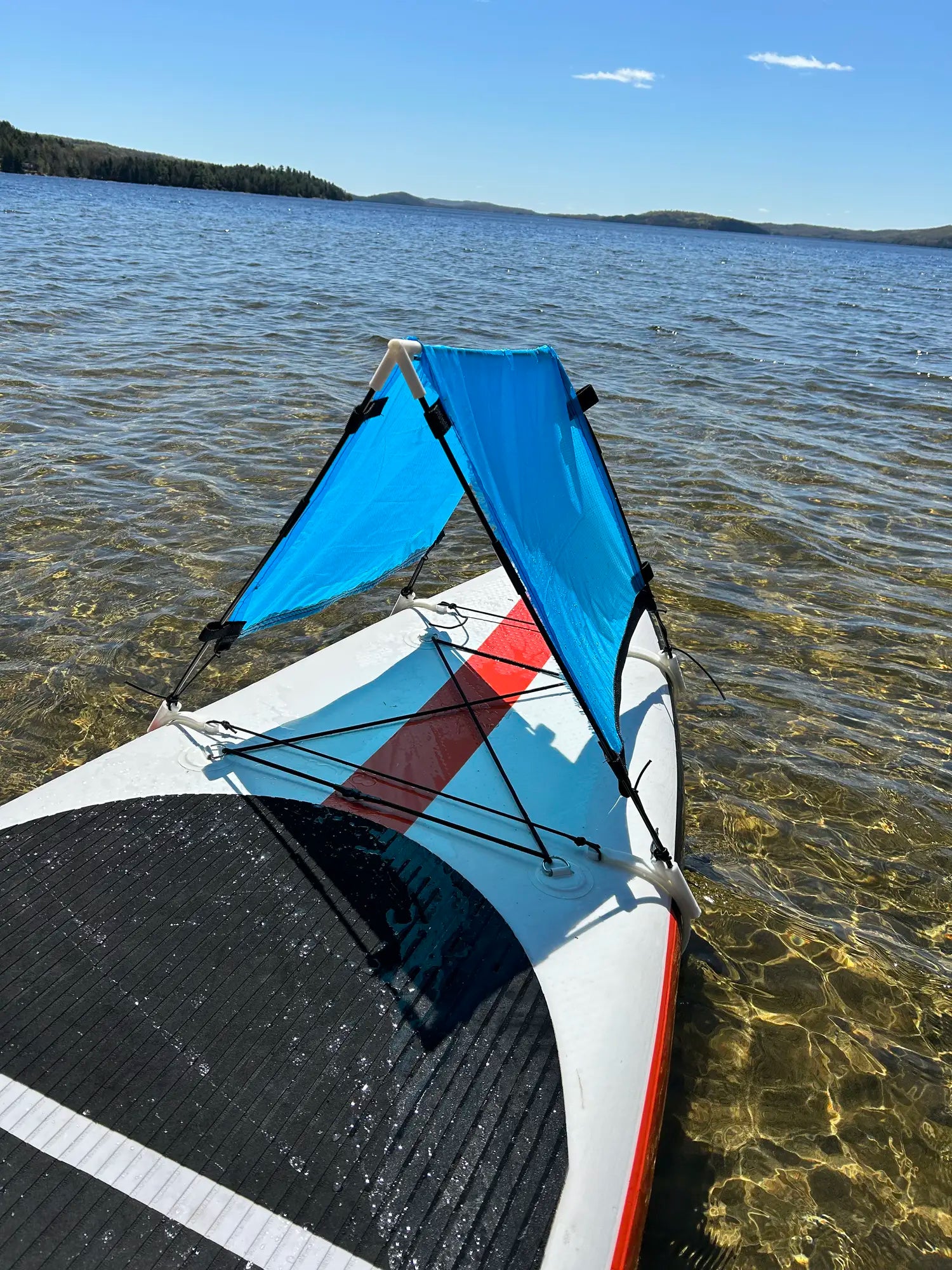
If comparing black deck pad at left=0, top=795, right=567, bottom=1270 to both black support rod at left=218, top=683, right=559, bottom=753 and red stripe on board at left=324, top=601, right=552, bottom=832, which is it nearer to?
red stripe on board at left=324, top=601, right=552, bottom=832

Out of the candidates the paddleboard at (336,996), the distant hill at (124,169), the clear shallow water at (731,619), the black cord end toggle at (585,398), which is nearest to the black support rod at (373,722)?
the paddleboard at (336,996)

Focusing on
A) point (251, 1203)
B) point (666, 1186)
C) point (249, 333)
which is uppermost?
point (249, 333)

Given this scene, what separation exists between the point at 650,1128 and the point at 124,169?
460 feet

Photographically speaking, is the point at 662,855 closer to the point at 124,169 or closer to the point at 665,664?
the point at 665,664

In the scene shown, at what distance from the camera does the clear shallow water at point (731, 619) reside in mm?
3773

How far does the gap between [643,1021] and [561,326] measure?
22.3 metres

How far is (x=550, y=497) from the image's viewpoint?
13.5 feet

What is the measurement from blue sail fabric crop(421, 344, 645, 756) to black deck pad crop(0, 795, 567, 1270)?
126 cm

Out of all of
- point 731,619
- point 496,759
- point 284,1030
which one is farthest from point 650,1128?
point 731,619

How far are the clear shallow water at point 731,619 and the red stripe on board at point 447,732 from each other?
5.29 feet

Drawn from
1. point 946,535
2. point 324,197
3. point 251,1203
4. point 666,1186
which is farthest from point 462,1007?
point 324,197

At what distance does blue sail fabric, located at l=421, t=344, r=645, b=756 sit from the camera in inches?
138

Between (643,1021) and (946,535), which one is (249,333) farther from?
(643,1021)

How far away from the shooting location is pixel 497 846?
13.0 ft
